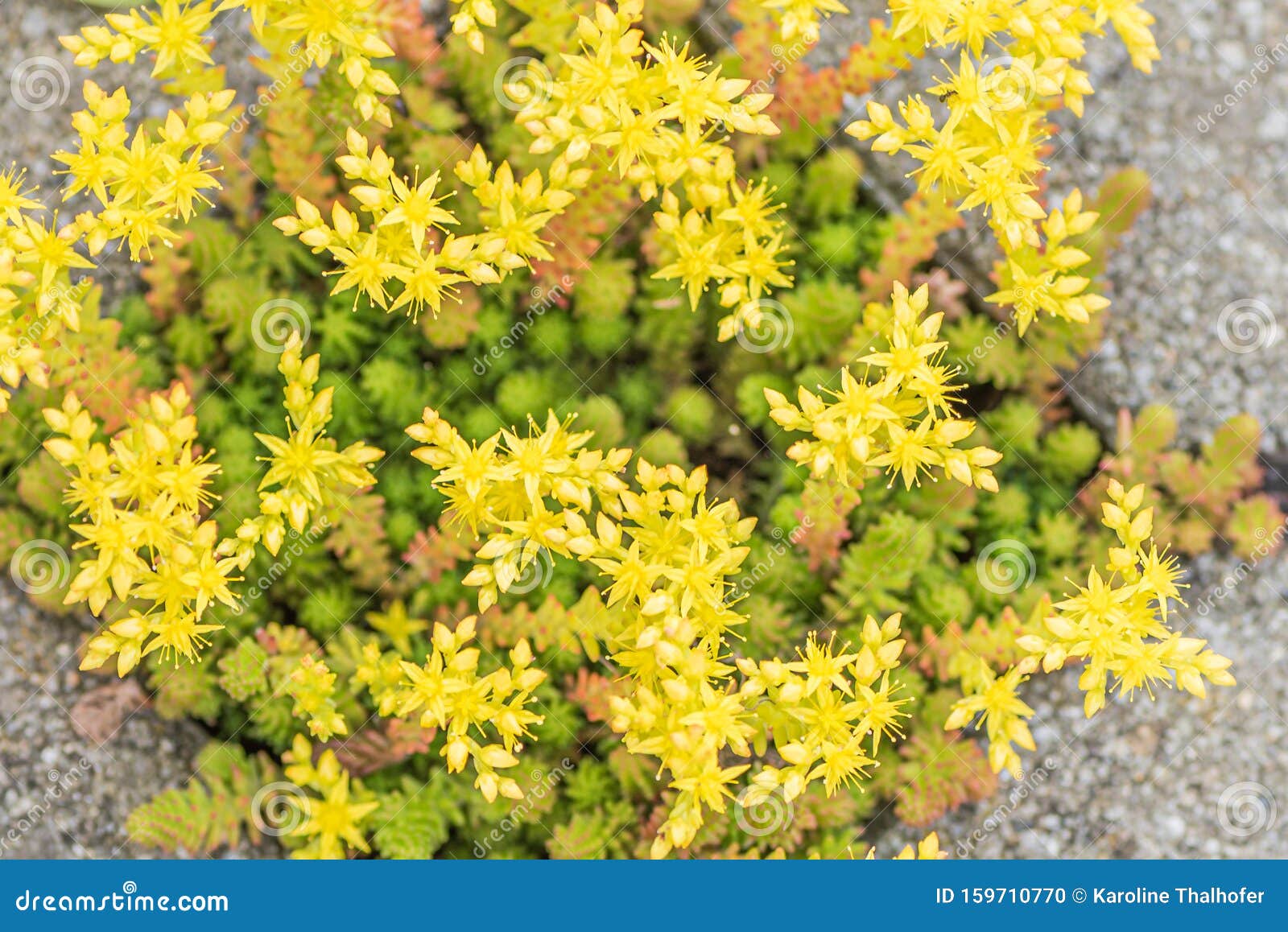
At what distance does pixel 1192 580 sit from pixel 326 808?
3.81 meters

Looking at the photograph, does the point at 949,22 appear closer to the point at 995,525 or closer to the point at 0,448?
the point at 995,525

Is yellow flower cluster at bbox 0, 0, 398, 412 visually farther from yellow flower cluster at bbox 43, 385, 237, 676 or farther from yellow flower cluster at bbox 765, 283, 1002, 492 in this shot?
yellow flower cluster at bbox 765, 283, 1002, 492

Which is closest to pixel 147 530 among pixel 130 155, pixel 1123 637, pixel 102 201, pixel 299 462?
pixel 299 462

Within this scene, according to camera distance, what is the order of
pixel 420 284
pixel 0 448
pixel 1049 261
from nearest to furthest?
pixel 420 284 → pixel 1049 261 → pixel 0 448

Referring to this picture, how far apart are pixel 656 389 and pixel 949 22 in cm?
182

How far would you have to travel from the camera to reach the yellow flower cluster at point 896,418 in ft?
11.7

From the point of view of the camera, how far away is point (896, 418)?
3.58 metres

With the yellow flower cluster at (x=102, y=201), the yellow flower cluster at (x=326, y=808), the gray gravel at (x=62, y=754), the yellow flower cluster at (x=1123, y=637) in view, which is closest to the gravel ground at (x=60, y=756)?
the gray gravel at (x=62, y=754)

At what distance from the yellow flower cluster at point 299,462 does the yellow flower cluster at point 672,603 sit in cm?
32

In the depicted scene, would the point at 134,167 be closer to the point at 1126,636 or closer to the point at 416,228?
the point at 416,228

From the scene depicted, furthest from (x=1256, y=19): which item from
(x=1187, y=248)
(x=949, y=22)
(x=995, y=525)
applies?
(x=995, y=525)
